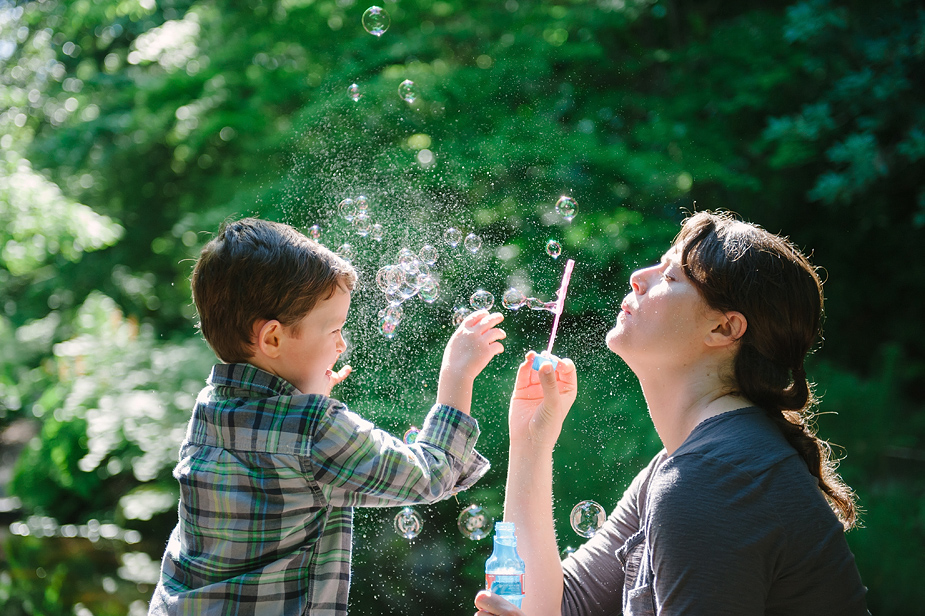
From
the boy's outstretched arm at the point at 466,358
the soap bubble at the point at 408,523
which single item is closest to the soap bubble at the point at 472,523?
the soap bubble at the point at 408,523

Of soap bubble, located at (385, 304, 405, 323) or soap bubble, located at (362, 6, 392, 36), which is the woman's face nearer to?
soap bubble, located at (385, 304, 405, 323)

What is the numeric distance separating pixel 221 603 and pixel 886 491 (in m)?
4.03

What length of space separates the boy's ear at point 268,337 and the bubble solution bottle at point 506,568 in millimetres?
609

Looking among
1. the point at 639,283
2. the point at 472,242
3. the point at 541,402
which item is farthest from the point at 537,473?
the point at 472,242

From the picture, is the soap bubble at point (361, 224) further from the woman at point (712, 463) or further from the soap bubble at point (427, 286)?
the woman at point (712, 463)

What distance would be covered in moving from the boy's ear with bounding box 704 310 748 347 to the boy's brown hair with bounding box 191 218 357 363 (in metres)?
0.79

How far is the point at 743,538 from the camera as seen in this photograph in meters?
1.28

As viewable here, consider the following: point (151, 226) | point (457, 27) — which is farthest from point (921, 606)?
point (151, 226)

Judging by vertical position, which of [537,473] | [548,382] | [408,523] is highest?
[548,382]

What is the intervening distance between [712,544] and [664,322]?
1.65 ft

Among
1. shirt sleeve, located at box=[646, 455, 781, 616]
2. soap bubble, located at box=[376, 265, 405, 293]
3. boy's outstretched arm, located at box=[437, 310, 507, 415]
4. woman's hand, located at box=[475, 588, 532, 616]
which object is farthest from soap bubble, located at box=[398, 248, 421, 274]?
shirt sleeve, located at box=[646, 455, 781, 616]

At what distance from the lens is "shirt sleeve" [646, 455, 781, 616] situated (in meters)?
1.26

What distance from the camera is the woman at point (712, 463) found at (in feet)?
4.26

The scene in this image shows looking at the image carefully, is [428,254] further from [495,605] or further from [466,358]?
[495,605]
